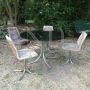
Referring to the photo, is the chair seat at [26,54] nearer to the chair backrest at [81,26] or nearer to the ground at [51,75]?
the ground at [51,75]

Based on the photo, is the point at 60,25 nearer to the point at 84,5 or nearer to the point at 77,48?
the point at 84,5

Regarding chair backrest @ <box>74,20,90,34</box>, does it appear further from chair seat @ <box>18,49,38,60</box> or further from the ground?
chair seat @ <box>18,49,38,60</box>

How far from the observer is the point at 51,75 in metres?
4.51

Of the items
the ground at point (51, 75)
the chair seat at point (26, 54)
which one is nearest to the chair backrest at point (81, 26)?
the ground at point (51, 75)

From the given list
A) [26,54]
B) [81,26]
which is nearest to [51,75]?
[26,54]

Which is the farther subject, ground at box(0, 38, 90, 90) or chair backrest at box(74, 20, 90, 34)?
chair backrest at box(74, 20, 90, 34)

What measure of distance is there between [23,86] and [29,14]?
415 centimetres

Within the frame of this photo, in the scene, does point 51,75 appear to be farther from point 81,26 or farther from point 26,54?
point 81,26

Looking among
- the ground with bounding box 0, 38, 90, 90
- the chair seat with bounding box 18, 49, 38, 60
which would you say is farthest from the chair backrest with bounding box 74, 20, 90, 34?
the chair seat with bounding box 18, 49, 38, 60

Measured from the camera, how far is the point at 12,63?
17.0ft

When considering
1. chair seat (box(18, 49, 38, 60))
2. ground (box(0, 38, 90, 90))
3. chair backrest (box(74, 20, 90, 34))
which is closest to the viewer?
ground (box(0, 38, 90, 90))

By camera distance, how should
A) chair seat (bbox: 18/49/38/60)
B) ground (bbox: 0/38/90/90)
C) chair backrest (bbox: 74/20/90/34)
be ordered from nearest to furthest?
ground (bbox: 0/38/90/90)
chair seat (bbox: 18/49/38/60)
chair backrest (bbox: 74/20/90/34)

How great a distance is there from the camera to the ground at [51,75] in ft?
13.3

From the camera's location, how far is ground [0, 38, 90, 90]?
4.05 metres
